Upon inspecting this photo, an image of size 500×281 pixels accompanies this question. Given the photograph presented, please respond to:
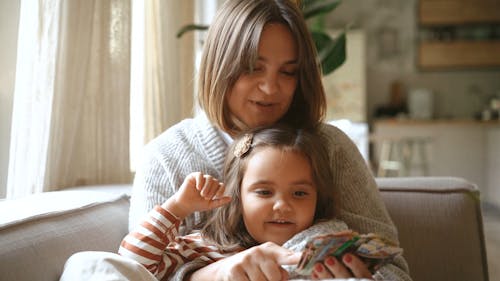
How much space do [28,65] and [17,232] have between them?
2.09ft

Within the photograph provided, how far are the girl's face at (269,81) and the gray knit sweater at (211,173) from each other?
127 millimetres

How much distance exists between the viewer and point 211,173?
1.43 metres

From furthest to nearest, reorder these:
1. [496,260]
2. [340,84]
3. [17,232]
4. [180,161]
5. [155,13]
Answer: [340,84]
[496,260]
[155,13]
[180,161]
[17,232]

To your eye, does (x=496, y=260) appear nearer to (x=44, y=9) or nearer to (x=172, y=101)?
(x=172, y=101)

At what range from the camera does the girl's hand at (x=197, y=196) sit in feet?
3.74

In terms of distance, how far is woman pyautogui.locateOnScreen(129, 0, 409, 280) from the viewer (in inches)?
53.0

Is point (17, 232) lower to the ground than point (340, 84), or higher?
lower

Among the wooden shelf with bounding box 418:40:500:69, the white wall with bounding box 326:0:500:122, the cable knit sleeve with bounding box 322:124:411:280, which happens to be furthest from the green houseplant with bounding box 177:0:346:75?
the wooden shelf with bounding box 418:40:500:69

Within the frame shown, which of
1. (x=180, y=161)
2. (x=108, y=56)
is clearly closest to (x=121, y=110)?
(x=108, y=56)

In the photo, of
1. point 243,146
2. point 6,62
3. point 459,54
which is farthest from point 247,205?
point 459,54

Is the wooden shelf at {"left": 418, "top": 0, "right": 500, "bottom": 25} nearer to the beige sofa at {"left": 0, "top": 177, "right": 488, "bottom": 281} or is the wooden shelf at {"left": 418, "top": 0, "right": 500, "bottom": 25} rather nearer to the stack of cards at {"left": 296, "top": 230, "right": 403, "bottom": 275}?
the beige sofa at {"left": 0, "top": 177, "right": 488, "bottom": 281}

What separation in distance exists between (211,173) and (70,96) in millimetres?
532

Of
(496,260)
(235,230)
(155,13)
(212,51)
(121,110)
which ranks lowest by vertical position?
(496,260)

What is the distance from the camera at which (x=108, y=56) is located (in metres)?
1.84
